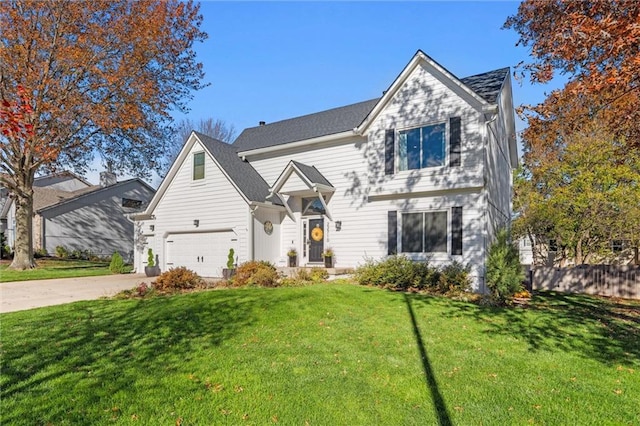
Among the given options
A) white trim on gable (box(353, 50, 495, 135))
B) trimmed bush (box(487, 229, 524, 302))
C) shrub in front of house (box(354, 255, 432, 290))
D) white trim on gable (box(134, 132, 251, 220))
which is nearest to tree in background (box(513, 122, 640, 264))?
white trim on gable (box(353, 50, 495, 135))

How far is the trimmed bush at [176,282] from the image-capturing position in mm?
11562

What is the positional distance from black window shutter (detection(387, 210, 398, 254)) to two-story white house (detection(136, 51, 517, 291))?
38mm

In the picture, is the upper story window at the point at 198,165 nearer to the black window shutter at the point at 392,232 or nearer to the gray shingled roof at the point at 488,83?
the black window shutter at the point at 392,232

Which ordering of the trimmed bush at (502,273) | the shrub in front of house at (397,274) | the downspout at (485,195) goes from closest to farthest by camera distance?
the trimmed bush at (502,273)
the shrub in front of house at (397,274)
the downspout at (485,195)

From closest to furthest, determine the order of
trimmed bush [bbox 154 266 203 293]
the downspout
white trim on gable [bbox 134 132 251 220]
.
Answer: trimmed bush [bbox 154 266 203 293]
the downspout
white trim on gable [bbox 134 132 251 220]

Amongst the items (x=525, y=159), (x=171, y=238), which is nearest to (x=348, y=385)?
(x=171, y=238)

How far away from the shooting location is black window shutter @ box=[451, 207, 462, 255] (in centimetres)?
1266

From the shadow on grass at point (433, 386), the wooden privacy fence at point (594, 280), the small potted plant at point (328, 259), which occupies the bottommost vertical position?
the wooden privacy fence at point (594, 280)

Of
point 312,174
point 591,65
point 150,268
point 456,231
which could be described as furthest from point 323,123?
point 591,65

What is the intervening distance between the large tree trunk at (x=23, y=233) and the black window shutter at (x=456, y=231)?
20968 millimetres

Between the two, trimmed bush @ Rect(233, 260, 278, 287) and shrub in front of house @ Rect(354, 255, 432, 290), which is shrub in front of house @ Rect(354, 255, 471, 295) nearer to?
shrub in front of house @ Rect(354, 255, 432, 290)

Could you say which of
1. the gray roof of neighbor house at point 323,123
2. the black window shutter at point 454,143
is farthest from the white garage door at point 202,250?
the black window shutter at point 454,143

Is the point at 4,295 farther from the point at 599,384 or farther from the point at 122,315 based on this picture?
the point at 599,384

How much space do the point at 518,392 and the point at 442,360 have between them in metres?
1.17
